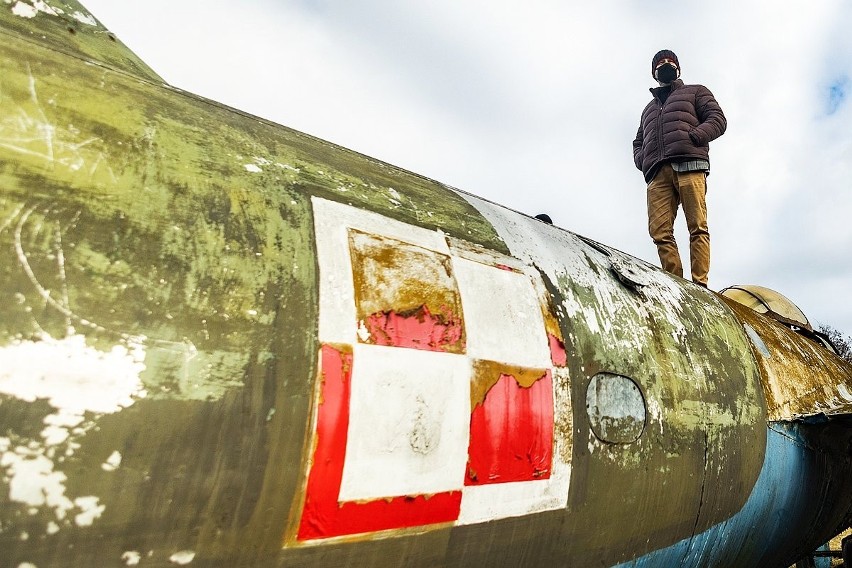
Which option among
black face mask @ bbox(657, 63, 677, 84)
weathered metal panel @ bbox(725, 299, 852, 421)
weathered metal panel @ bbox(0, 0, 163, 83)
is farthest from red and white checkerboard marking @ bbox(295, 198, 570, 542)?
black face mask @ bbox(657, 63, 677, 84)

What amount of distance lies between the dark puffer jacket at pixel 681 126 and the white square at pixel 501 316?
317cm

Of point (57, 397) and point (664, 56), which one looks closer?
point (57, 397)

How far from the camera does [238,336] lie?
1060mm

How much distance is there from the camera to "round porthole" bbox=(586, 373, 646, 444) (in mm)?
1646

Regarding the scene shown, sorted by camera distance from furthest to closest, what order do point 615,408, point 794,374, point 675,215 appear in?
point 675,215 < point 794,374 < point 615,408

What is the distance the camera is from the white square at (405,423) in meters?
1.15

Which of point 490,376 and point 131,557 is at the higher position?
point 490,376

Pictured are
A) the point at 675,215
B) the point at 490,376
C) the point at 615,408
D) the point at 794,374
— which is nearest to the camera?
the point at 490,376

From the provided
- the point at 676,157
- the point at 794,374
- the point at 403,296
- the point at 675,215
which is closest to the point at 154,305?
the point at 403,296

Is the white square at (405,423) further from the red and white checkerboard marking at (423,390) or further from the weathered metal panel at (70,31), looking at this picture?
the weathered metal panel at (70,31)

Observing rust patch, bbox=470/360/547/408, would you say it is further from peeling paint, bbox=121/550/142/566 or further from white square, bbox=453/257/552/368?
peeling paint, bbox=121/550/142/566

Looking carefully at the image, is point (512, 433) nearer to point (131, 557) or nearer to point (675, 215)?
point (131, 557)

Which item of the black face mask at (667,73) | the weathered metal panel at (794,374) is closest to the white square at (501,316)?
the weathered metal panel at (794,374)

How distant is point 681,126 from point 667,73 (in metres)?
0.48
